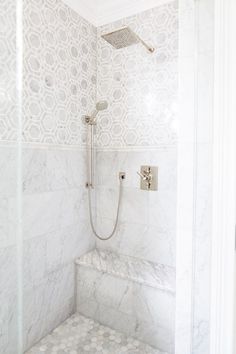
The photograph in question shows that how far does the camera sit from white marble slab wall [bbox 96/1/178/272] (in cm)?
179

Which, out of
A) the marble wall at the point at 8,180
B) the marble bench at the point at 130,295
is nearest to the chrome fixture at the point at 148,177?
the marble bench at the point at 130,295

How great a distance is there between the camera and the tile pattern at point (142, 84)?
178cm

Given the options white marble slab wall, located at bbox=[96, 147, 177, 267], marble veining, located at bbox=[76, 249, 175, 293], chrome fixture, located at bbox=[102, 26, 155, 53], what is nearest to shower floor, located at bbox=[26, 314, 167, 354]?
marble veining, located at bbox=[76, 249, 175, 293]

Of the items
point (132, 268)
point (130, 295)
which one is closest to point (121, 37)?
point (132, 268)

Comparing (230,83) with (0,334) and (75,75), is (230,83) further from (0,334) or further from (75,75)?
(0,334)

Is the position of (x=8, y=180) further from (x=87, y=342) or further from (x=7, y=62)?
(x=87, y=342)

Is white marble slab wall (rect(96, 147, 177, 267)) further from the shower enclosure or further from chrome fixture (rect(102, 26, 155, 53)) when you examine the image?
chrome fixture (rect(102, 26, 155, 53))

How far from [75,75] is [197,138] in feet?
4.17

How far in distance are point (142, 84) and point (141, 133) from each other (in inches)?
15.1

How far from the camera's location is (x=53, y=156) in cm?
170

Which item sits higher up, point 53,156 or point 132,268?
point 53,156

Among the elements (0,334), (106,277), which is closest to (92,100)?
(106,277)

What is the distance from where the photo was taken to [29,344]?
156cm

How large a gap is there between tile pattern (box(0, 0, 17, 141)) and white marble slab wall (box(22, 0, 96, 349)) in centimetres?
34
